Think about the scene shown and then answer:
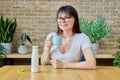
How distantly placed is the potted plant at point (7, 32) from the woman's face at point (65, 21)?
1.78 meters

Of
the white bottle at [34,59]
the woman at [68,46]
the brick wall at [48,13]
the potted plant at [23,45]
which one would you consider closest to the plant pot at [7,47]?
the potted plant at [23,45]

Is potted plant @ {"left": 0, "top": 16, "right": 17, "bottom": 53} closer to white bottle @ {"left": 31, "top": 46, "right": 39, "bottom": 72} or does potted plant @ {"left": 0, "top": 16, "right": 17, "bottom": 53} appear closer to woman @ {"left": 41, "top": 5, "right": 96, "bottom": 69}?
woman @ {"left": 41, "top": 5, "right": 96, "bottom": 69}

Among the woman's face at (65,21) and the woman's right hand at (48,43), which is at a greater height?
the woman's face at (65,21)

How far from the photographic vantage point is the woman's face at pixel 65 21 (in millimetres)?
2188

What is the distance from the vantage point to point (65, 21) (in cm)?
220

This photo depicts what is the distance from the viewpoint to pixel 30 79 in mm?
1442

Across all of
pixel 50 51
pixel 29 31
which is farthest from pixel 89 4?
pixel 50 51

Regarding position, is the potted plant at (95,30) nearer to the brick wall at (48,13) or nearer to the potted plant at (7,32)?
the brick wall at (48,13)

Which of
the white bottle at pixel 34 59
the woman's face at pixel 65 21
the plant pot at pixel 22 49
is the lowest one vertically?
the plant pot at pixel 22 49

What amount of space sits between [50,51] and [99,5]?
7.47 feet

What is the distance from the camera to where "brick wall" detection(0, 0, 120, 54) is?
4156 millimetres

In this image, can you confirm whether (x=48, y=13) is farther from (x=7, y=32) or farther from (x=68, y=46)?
(x=68, y=46)

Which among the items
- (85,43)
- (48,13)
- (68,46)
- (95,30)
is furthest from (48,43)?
(48,13)

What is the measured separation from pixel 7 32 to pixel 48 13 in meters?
0.92
